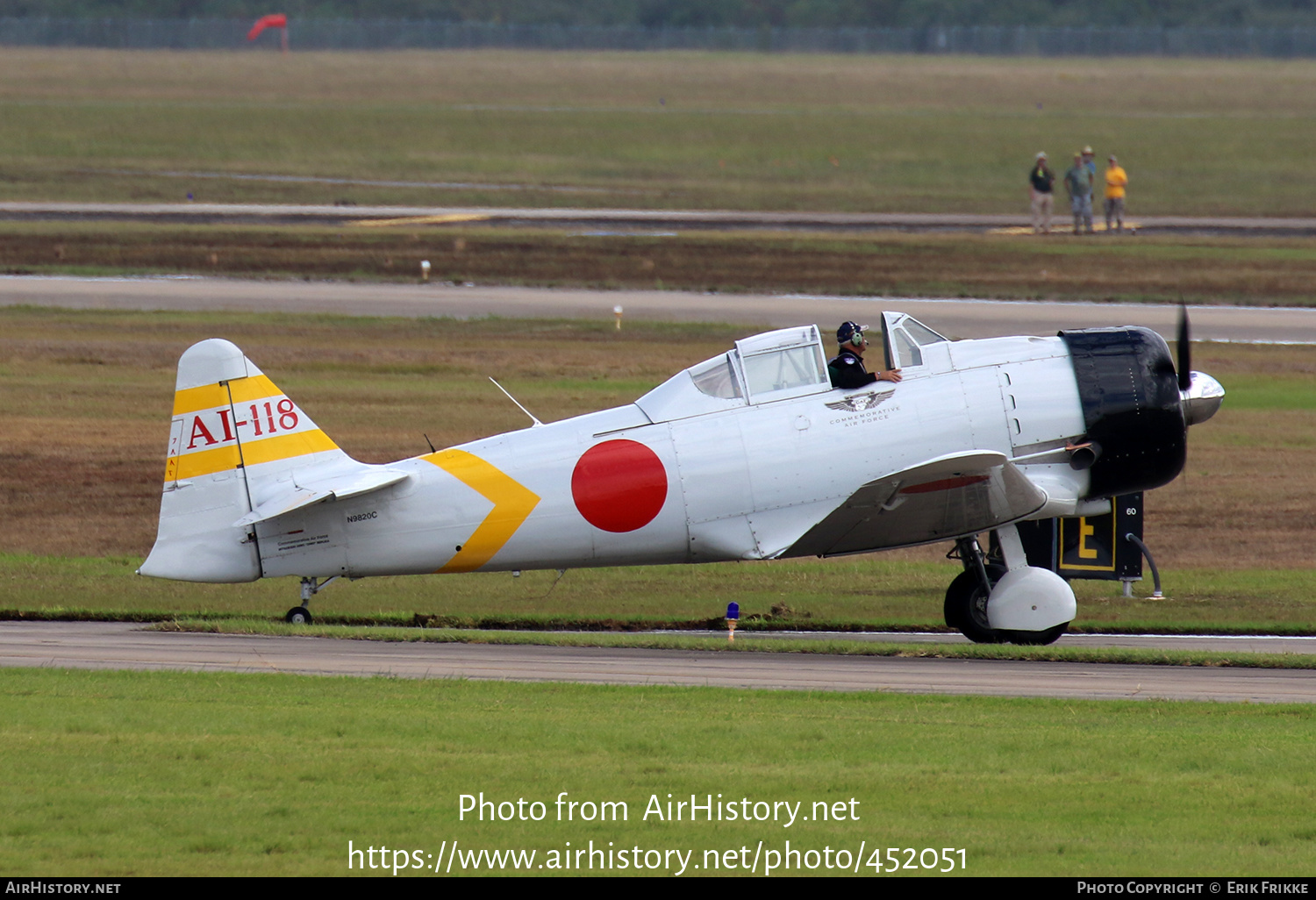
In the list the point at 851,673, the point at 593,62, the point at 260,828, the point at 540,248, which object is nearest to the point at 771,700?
the point at 851,673

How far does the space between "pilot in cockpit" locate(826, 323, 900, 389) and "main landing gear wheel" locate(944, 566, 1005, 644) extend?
1995 mm

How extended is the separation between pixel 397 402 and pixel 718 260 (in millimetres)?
16841

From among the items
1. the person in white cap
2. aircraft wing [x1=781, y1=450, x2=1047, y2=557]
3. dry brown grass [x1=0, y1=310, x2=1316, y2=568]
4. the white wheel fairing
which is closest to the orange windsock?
the person in white cap

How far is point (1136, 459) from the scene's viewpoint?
14.1 metres

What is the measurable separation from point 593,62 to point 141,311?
291 feet

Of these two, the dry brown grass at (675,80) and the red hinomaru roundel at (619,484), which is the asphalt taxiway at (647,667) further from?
the dry brown grass at (675,80)

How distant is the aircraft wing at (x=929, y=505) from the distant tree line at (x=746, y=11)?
Result: 125405 mm

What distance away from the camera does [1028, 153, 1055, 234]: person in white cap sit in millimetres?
45094

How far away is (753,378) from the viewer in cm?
1413

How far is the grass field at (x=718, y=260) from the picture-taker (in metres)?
37.2

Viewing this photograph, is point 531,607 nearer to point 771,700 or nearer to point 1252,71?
point 771,700

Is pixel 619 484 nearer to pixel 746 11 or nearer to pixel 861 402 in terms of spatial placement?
pixel 861 402

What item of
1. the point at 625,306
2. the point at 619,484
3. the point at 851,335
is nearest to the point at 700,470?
the point at 619,484

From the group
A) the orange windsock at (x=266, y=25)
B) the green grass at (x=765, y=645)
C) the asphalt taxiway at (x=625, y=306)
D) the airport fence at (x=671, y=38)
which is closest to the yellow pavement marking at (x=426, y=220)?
the asphalt taxiway at (x=625, y=306)
